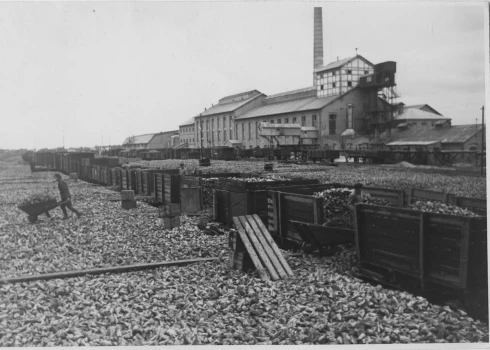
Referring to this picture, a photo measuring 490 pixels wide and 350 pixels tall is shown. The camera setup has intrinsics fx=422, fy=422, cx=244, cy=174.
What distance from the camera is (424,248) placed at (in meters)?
6.10

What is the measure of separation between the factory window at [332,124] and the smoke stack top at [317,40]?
439 inches

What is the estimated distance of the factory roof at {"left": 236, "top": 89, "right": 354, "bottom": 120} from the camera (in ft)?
198

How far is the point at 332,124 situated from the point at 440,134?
14870mm

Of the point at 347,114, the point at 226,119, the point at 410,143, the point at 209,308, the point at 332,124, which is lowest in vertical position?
the point at 209,308

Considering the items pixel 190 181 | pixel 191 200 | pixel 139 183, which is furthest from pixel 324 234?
pixel 139 183

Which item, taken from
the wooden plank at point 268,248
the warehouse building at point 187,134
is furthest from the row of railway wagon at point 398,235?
the warehouse building at point 187,134

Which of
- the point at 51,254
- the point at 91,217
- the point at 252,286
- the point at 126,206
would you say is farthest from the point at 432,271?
the point at 126,206

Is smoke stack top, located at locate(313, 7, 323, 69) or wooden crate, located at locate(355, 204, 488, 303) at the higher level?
smoke stack top, located at locate(313, 7, 323, 69)

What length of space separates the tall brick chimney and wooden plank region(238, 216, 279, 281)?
200 ft

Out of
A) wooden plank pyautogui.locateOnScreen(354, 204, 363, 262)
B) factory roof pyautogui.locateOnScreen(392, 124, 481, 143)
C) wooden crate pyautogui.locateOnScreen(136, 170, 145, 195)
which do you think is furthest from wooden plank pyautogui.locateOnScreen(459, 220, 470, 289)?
factory roof pyautogui.locateOnScreen(392, 124, 481, 143)

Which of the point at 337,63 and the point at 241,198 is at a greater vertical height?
the point at 337,63

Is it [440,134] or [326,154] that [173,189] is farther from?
[440,134]

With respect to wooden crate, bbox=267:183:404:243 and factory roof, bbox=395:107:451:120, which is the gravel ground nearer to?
wooden crate, bbox=267:183:404:243

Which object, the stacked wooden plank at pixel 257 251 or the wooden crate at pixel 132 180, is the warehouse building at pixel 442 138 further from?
the stacked wooden plank at pixel 257 251
